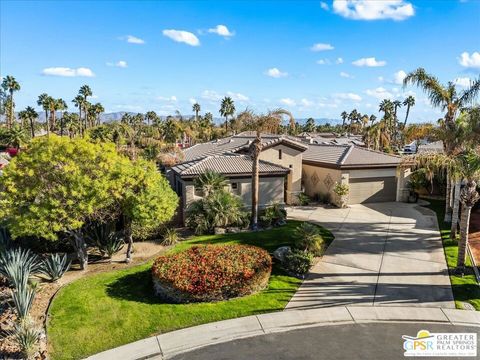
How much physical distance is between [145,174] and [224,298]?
683 centimetres

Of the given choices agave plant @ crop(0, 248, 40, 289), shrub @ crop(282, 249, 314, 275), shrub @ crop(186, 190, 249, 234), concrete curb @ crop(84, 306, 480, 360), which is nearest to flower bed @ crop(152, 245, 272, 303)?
shrub @ crop(282, 249, 314, 275)

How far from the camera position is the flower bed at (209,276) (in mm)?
12875

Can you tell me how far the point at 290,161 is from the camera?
93.4ft

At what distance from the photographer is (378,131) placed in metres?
44.7

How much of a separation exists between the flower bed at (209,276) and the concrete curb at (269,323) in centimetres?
143

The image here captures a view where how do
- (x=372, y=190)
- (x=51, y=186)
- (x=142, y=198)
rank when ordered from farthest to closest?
(x=372, y=190) < (x=142, y=198) < (x=51, y=186)

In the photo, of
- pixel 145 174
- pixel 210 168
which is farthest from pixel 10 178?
pixel 210 168

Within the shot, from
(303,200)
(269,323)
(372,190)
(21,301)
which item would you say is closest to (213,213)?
(269,323)

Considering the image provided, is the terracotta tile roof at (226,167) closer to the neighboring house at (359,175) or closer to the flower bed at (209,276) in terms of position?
the neighboring house at (359,175)

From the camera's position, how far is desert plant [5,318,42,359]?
9.77m

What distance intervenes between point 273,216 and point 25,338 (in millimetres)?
15352

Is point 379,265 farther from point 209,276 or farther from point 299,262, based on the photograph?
point 209,276

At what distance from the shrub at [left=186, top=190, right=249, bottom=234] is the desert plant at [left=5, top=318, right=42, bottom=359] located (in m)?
11.3

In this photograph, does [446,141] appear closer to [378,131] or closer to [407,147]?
[378,131]
